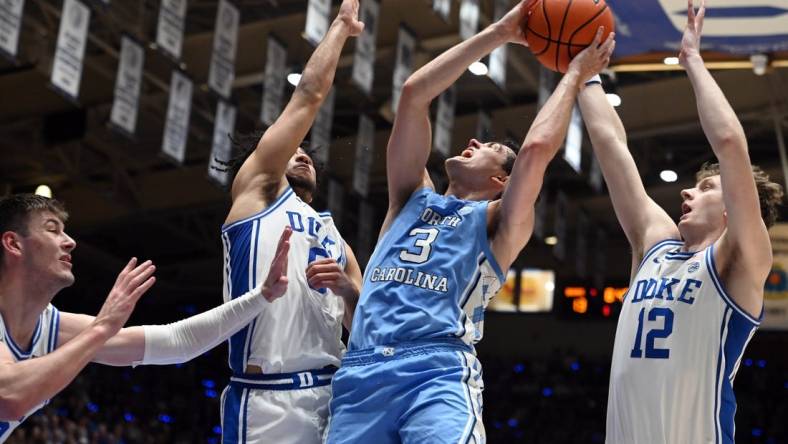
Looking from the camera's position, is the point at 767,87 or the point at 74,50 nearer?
the point at 74,50

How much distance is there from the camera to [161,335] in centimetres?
495

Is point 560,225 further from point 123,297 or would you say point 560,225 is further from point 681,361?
point 123,297

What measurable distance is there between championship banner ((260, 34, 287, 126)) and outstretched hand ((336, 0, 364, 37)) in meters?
8.75

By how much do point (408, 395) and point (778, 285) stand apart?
14.2m

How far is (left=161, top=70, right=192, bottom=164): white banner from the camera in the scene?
13.9 meters

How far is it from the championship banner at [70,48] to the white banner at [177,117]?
1778 millimetres

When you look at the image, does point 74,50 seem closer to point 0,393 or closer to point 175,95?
point 175,95

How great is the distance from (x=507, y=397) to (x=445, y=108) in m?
10.5

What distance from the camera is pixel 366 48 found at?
1395 cm

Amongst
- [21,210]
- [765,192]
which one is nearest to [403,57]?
[765,192]

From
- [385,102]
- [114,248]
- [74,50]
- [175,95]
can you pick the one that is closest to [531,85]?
[385,102]

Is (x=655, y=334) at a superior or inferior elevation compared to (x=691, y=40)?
inferior

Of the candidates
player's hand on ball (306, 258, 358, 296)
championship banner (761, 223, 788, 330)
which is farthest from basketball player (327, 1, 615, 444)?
championship banner (761, 223, 788, 330)

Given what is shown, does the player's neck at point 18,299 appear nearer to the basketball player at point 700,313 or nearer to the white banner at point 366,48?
A: the basketball player at point 700,313
